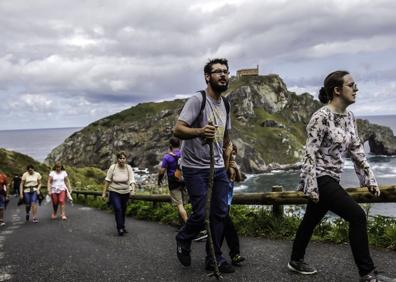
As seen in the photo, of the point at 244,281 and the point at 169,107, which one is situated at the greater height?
the point at 169,107

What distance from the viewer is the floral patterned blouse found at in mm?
4285

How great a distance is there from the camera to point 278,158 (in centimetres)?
11375

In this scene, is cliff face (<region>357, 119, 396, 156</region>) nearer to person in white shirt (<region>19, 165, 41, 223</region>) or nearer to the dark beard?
person in white shirt (<region>19, 165, 41, 223</region>)

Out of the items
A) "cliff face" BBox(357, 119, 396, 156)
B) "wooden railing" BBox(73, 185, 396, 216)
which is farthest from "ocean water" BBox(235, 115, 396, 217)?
"wooden railing" BBox(73, 185, 396, 216)

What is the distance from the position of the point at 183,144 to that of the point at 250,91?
14235 cm

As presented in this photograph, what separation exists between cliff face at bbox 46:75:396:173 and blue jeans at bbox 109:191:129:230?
9487 cm

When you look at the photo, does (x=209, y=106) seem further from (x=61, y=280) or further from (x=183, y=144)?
(x=61, y=280)

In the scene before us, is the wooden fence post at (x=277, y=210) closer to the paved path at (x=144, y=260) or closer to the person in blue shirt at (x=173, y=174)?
the paved path at (x=144, y=260)

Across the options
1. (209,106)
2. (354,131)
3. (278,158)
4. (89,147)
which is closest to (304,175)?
(354,131)

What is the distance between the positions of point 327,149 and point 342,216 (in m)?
0.67

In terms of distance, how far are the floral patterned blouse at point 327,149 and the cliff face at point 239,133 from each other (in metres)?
99.7

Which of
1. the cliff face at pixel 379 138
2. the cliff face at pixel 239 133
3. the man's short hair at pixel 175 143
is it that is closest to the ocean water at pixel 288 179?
the cliff face at pixel 239 133

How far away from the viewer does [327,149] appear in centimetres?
434

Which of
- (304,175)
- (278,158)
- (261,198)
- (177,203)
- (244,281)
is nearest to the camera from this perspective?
(304,175)
